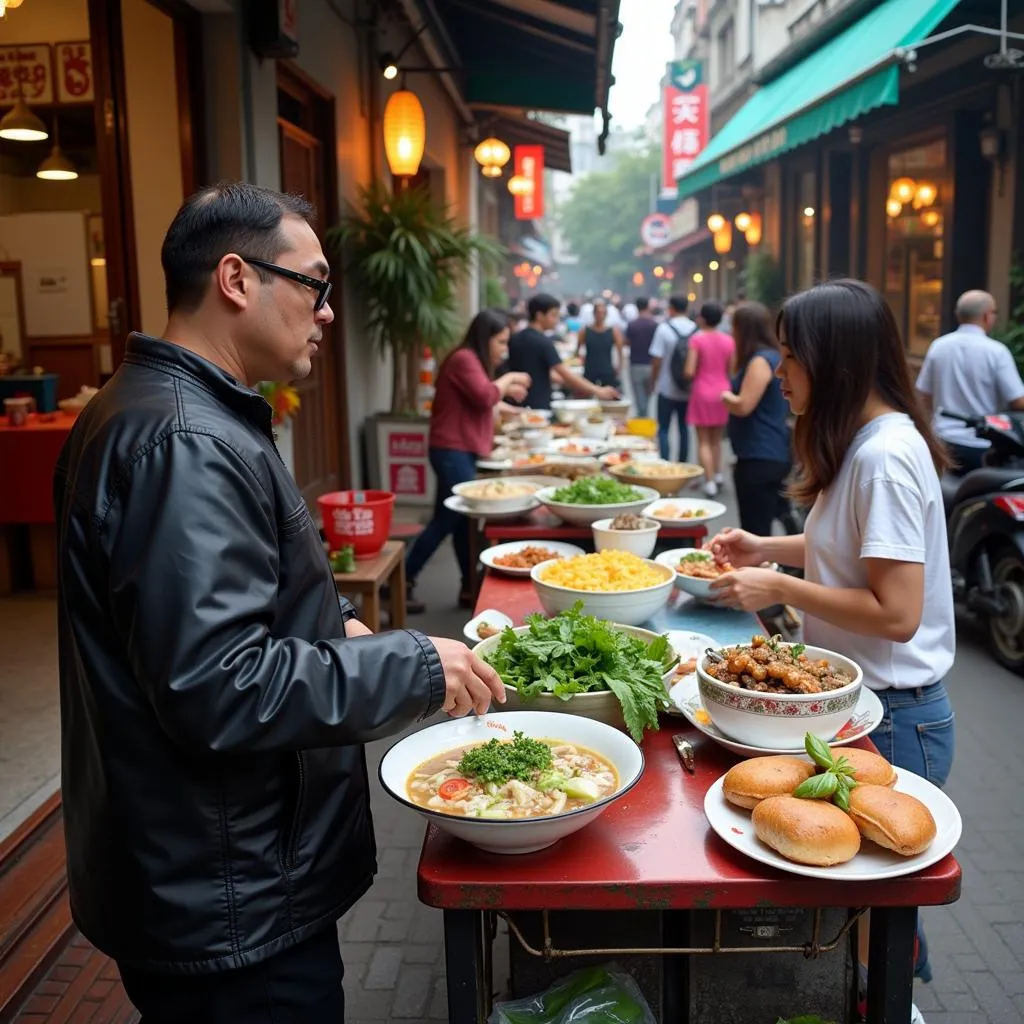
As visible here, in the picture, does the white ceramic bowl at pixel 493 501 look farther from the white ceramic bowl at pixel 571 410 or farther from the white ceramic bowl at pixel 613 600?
the white ceramic bowl at pixel 571 410

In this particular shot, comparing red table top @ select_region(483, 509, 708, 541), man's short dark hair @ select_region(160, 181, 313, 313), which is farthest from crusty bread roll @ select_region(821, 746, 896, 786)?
red table top @ select_region(483, 509, 708, 541)

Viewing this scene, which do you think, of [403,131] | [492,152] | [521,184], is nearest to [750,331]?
[403,131]

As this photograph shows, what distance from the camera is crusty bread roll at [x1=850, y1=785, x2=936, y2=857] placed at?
1791 millimetres

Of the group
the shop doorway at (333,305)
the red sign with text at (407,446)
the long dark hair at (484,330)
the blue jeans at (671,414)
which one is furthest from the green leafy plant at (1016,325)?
the shop doorway at (333,305)

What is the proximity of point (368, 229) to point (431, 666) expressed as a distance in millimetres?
7585

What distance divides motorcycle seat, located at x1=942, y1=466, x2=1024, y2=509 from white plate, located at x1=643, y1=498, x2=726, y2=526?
1.93 metres

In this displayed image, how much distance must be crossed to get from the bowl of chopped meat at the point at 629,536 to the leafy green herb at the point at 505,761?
1.99 metres

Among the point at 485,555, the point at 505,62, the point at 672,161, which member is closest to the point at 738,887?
the point at 485,555

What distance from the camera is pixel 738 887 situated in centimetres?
181

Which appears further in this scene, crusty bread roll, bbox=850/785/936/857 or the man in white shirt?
the man in white shirt

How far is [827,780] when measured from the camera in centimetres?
191

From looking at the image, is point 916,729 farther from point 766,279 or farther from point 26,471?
point 766,279

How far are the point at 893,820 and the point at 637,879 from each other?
46 centimetres

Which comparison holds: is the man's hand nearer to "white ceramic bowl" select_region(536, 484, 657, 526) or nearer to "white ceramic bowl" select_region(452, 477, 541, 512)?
"white ceramic bowl" select_region(536, 484, 657, 526)
